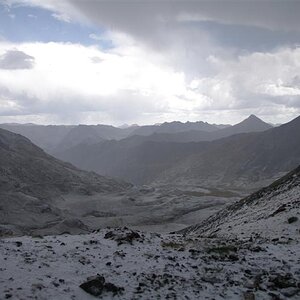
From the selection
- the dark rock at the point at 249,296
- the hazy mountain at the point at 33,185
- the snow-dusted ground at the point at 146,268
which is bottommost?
the hazy mountain at the point at 33,185

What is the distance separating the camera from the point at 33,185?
103500mm

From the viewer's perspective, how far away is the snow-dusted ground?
35.3 feet

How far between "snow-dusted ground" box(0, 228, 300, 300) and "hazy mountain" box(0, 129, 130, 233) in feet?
171

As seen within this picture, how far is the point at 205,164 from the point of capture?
7416 inches

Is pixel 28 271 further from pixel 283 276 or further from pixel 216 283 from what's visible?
pixel 283 276

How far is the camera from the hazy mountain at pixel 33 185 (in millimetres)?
75750

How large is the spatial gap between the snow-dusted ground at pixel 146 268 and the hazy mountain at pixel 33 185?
52144mm

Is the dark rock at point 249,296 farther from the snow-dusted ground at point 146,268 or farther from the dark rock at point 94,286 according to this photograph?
the dark rock at point 94,286

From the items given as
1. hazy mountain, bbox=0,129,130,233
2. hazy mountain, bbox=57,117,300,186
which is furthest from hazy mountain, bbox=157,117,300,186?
hazy mountain, bbox=0,129,130,233

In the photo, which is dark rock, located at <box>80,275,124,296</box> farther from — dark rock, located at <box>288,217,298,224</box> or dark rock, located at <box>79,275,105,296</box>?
dark rock, located at <box>288,217,298,224</box>

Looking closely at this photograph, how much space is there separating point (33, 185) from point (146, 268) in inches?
3770

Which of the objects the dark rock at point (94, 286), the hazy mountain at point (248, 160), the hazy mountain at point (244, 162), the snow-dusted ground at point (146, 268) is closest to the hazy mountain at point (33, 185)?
the hazy mountain at point (244, 162)

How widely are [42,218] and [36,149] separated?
218 ft

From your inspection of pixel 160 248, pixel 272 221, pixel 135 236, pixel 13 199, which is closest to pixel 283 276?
pixel 160 248
